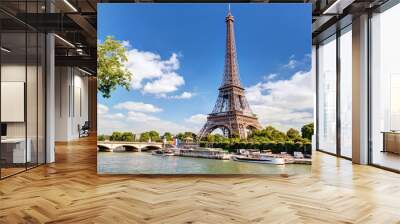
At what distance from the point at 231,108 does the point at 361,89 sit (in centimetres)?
330

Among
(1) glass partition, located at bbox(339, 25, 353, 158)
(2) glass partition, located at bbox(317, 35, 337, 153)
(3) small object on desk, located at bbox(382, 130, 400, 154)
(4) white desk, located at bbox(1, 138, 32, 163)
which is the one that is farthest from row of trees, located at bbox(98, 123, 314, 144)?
(2) glass partition, located at bbox(317, 35, 337, 153)

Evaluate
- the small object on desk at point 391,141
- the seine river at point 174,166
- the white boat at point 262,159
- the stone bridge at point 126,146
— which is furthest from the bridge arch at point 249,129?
the small object on desk at point 391,141

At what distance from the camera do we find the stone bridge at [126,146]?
6344mm

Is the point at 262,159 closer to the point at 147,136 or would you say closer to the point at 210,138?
the point at 210,138

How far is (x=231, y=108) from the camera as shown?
636 centimetres

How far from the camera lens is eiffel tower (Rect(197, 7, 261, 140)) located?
20.7 feet

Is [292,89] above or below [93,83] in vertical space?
below

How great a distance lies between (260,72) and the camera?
637 centimetres

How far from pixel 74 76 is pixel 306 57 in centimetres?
1243

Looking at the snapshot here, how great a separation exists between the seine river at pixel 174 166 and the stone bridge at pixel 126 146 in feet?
0.23

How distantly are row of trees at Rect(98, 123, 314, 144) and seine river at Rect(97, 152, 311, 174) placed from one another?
28 cm

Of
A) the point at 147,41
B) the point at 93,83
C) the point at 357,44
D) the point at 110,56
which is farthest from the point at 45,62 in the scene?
the point at 93,83

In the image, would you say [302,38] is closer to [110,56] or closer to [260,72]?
[260,72]

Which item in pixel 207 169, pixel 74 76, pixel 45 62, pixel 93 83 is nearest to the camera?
pixel 207 169
